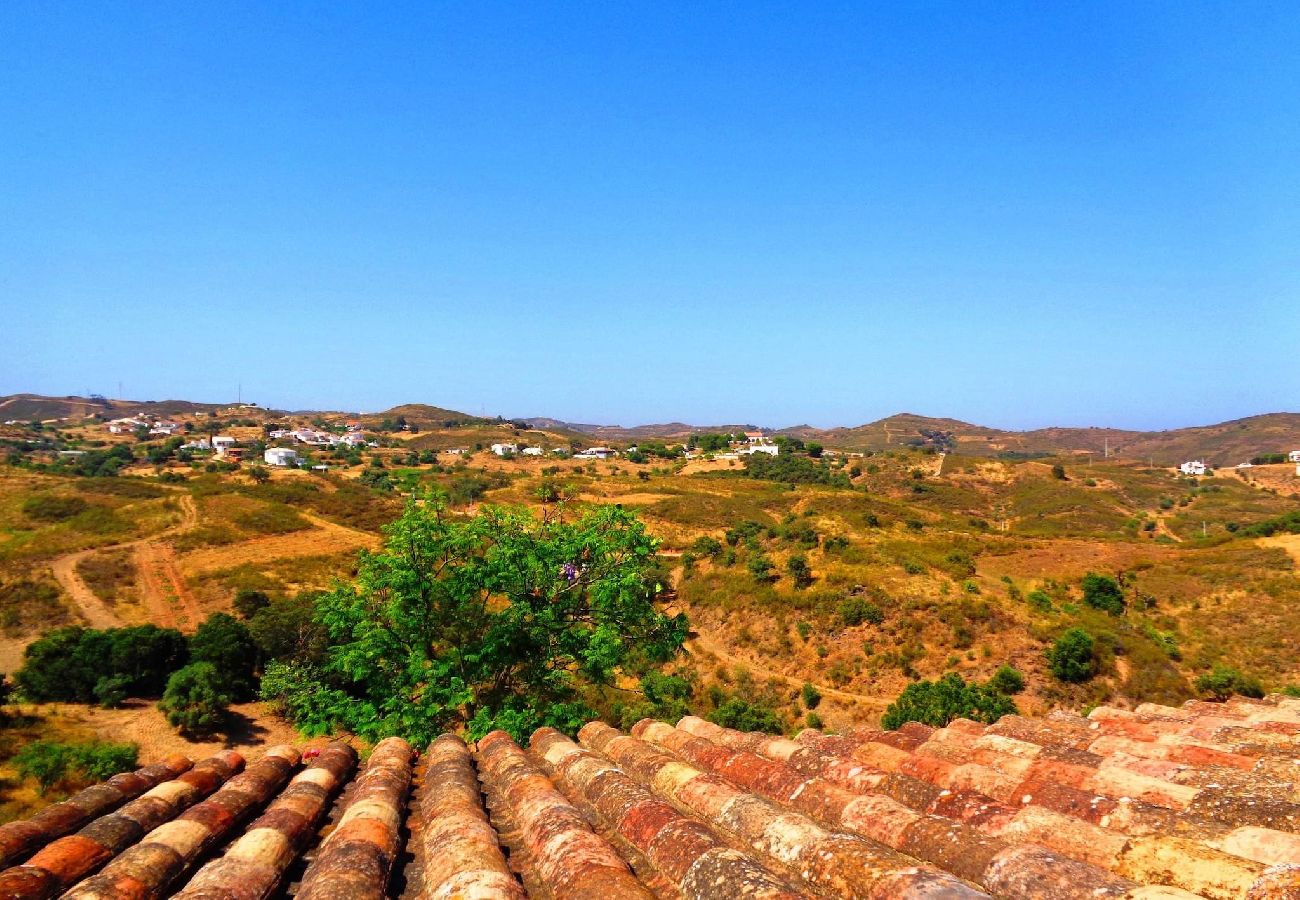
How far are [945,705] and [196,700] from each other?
26740 millimetres

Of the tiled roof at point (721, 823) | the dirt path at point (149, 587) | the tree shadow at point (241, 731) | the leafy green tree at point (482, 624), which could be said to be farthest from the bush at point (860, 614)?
the dirt path at point (149, 587)

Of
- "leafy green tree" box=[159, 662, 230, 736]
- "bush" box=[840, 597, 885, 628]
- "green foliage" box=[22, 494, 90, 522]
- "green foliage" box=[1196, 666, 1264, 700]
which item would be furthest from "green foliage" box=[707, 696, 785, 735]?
"green foliage" box=[22, 494, 90, 522]

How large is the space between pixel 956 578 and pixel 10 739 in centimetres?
3926

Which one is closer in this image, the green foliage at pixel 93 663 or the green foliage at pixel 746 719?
the green foliage at pixel 746 719

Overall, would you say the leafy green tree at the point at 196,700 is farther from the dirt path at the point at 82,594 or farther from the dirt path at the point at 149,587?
the dirt path at the point at 82,594

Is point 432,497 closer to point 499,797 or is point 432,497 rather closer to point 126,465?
point 499,797

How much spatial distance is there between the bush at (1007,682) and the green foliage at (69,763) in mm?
29095

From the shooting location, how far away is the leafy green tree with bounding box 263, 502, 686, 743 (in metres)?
9.82

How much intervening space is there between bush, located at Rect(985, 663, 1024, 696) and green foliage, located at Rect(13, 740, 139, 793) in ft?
95.5

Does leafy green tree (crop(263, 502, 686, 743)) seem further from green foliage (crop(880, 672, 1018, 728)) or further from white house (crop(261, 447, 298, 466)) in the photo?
white house (crop(261, 447, 298, 466))

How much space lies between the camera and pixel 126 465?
90.1m

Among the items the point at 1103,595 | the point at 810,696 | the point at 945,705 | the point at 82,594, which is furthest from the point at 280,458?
the point at 1103,595

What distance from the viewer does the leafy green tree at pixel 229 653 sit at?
27.6m

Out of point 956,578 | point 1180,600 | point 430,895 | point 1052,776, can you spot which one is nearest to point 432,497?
point 430,895
